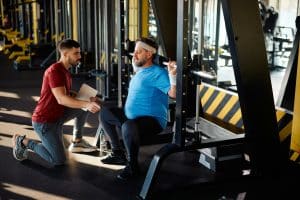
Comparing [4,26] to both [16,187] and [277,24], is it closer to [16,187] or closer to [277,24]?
[277,24]

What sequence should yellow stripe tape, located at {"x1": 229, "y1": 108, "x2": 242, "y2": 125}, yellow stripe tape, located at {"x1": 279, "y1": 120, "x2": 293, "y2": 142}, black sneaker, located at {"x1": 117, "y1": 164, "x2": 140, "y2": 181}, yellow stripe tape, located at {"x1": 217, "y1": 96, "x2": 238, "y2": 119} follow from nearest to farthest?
black sneaker, located at {"x1": 117, "y1": 164, "x2": 140, "y2": 181}
yellow stripe tape, located at {"x1": 279, "y1": 120, "x2": 293, "y2": 142}
yellow stripe tape, located at {"x1": 229, "y1": 108, "x2": 242, "y2": 125}
yellow stripe tape, located at {"x1": 217, "y1": 96, "x2": 238, "y2": 119}

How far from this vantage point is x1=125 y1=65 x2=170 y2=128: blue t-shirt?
3.06 m

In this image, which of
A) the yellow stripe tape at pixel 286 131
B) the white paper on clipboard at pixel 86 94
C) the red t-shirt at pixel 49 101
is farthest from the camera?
the yellow stripe tape at pixel 286 131

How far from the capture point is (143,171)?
3.32 metres

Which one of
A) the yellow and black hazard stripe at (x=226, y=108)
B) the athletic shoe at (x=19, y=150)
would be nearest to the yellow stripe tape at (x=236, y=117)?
the yellow and black hazard stripe at (x=226, y=108)

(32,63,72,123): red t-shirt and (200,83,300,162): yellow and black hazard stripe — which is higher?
(32,63,72,123): red t-shirt

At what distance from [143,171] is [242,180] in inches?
34.2

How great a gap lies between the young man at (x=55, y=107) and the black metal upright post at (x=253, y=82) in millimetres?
1151

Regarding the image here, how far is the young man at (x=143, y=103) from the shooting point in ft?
9.94

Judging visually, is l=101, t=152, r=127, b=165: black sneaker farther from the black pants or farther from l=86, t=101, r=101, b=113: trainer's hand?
l=86, t=101, r=101, b=113: trainer's hand

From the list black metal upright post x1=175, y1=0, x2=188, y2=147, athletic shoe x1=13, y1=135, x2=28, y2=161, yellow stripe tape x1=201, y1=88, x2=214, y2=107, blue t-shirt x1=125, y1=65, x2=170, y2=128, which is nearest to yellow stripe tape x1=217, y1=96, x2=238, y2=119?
yellow stripe tape x1=201, y1=88, x2=214, y2=107

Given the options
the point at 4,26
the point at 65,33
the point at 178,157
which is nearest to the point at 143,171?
the point at 178,157

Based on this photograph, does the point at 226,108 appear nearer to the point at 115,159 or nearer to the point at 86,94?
Result: the point at 115,159

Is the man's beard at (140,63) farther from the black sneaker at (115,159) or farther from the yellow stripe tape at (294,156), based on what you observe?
the yellow stripe tape at (294,156)
